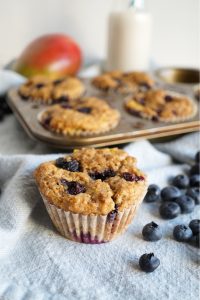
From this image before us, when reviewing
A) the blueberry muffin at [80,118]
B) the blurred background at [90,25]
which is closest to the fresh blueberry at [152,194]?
the blueberry muffin at [80,118]

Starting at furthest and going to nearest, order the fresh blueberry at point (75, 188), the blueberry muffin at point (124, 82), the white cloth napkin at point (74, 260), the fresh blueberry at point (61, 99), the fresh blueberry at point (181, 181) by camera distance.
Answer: the blueberry muffin at point (124, 82) < the fresh blueberry at point (61, 99) < the fresh blueberry at point (181, 181) < the fresh blueberry at point (75, 188) < the white cloth napkin at point (74, 260)

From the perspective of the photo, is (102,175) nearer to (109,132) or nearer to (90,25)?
(109,132)

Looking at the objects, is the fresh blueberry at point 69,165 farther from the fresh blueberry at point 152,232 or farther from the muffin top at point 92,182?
the fresh blueberry at point 152,232

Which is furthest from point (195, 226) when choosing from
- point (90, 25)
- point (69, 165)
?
point (90, 25)

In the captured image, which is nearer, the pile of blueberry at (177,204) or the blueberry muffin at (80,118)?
the pile of blueberry at (177,204)

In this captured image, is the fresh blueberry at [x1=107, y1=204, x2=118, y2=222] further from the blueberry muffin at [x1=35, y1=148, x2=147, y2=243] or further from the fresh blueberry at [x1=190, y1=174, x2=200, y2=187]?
the fresh blueberry at [x1=190, y1=174, x2=200, y2=187]

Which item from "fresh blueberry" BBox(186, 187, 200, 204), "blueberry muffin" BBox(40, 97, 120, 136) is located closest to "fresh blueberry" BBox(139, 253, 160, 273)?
"fresh blueberry" BBox(186, 187, 200, 204)

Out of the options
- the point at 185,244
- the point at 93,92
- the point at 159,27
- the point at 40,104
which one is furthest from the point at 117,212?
the point at 159,27

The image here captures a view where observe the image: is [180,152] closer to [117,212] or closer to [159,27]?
[117,212]
